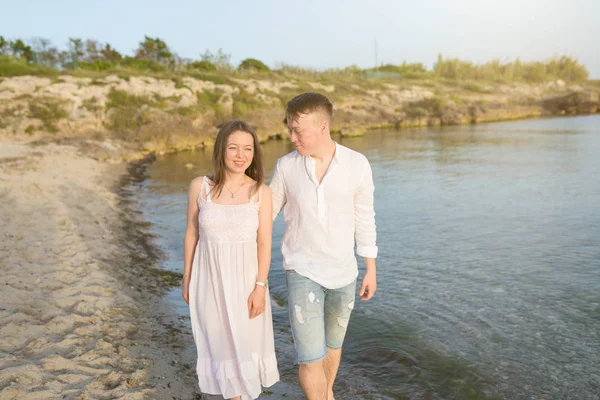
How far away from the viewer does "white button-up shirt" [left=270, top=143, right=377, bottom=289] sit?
331 cm

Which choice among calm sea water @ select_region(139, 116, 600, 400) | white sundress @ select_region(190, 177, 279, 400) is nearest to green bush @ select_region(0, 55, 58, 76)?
calm sea water @ select_region(139, 116, 600, 400)

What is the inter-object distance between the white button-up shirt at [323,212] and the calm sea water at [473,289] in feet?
5.31

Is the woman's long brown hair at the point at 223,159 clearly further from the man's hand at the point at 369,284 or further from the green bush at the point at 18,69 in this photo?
the green bush at the point at 18,69

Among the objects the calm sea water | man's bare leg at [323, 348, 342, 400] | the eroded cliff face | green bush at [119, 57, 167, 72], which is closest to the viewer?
man's bare leg at [323, 348, 342, 400]

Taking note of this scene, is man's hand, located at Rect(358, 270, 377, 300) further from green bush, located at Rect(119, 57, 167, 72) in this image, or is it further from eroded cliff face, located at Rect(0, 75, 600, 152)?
green bush, located at Rect(119, 57, 167, 72)

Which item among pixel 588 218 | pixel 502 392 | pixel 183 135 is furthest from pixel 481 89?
pixel 502 392

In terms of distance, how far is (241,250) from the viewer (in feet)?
10.7

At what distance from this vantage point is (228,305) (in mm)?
3219

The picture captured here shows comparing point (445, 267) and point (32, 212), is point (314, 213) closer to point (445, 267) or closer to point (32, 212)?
point (445, 267)

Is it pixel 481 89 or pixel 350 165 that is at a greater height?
pixel 481 89

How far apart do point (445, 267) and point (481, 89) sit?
49806 mm

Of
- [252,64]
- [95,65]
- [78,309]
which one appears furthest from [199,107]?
[78,309]

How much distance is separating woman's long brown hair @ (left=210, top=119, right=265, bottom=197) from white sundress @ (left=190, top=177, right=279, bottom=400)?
0.09 meters

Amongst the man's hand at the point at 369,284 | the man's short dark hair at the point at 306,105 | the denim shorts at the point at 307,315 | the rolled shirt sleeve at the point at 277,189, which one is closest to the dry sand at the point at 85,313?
the denim shorts at the point at 307,315
